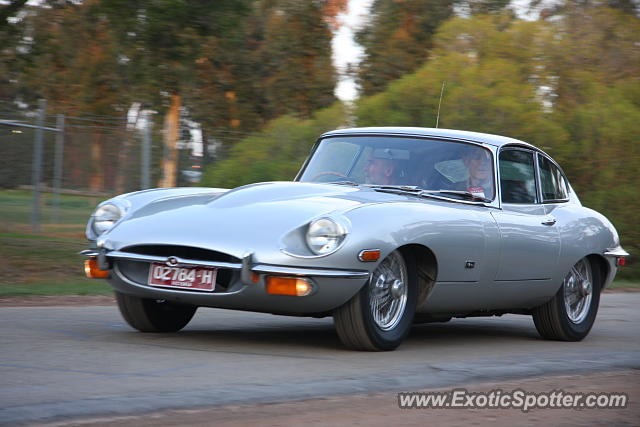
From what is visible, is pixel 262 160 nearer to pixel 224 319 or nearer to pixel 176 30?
pixel 176 30

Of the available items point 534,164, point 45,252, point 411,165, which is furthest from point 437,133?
point 45,252

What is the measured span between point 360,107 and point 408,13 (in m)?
17.6

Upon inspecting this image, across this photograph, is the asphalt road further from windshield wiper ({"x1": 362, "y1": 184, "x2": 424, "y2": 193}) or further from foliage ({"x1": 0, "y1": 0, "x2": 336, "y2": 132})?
foliage ({"x1": 0, "y1": 0, "x2": 336, "y2": 132})

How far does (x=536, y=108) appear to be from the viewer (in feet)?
61.3

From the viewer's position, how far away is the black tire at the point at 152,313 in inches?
250

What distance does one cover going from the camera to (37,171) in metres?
14.4

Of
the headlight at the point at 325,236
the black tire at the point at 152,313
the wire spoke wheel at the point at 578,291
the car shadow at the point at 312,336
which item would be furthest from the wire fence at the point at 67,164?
the headlight at the point at 325,236

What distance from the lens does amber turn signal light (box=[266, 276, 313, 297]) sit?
5453 millimetres

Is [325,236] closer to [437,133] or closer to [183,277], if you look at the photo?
[183,277]

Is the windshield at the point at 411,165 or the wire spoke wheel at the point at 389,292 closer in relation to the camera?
the wire spoke wheel at the point at 389,292

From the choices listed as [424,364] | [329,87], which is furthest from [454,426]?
[329,87]

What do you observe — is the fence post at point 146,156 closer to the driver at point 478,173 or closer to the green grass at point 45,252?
the green grass at point 45,252

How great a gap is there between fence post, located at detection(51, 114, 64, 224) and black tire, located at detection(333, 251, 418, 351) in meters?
9.47

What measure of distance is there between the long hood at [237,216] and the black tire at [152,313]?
1.88 feet
